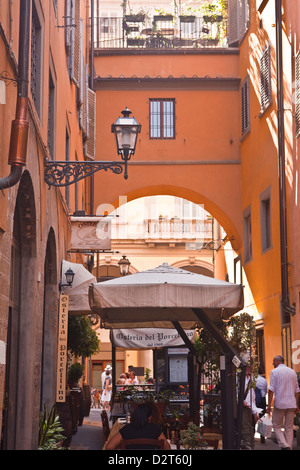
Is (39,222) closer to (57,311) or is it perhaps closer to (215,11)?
(57,311)

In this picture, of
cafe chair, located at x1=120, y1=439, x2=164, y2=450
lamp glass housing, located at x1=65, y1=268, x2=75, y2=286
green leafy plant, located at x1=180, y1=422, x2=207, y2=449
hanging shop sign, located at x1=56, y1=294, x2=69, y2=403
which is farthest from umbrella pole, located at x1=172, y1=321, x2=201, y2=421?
cafe chair, located at x1=120, y1=439, x2=164, y2=450

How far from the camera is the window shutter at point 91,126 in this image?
69.1 ft

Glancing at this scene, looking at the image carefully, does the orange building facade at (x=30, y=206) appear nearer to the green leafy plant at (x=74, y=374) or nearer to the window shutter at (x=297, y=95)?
the green leafy plant at (x=74, y=374)

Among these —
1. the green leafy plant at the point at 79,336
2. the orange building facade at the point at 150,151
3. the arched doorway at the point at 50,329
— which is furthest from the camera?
the green leafy plant at the point at 79,336

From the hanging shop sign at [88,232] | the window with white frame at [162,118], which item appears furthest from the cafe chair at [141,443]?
the window with white frame at [162,118]

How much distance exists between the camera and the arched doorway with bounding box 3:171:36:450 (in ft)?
28.8

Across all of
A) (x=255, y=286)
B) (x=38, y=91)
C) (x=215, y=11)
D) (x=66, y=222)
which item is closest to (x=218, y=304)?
(x=38, y=91)

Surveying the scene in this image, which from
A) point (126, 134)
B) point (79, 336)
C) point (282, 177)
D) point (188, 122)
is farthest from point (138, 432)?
point (188, 122)

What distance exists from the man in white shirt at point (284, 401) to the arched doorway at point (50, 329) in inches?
142

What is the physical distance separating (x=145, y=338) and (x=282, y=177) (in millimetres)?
4867

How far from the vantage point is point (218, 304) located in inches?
328

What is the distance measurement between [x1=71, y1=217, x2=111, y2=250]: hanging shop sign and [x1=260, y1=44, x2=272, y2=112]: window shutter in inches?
248

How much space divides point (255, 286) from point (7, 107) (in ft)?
48.5

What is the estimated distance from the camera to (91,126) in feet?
70.7
